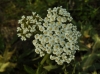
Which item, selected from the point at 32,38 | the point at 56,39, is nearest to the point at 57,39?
the point at 56,39

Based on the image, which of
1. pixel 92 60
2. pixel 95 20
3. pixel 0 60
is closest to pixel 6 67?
pixel 0 60

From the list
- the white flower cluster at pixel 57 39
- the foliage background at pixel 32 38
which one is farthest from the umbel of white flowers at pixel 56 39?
the foliage background at pixel 32 38

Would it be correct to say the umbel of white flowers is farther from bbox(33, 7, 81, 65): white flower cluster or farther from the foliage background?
→ the foliage background

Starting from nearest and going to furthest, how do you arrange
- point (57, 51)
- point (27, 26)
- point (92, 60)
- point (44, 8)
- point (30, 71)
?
point (57, 51)
point (27, 26)
point (30, 71)
point (92, 60)
point (44, 8)

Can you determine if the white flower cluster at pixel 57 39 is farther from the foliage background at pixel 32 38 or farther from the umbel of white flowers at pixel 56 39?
the foliage background at pixel 32 38

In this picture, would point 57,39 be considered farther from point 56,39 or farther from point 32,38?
point 32,38

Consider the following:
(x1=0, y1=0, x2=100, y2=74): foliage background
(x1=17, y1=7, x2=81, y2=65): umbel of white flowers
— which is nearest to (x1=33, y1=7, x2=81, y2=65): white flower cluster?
(x1=17, y1=7, x2=81, y2=65): umbel of white flowers

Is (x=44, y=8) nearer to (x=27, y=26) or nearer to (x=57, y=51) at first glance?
(x=27, y=26)

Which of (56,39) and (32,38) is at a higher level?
(32,38)

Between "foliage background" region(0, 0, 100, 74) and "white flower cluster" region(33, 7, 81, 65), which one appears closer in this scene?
"white flower cluster" region(33, 7, 81, 65)
